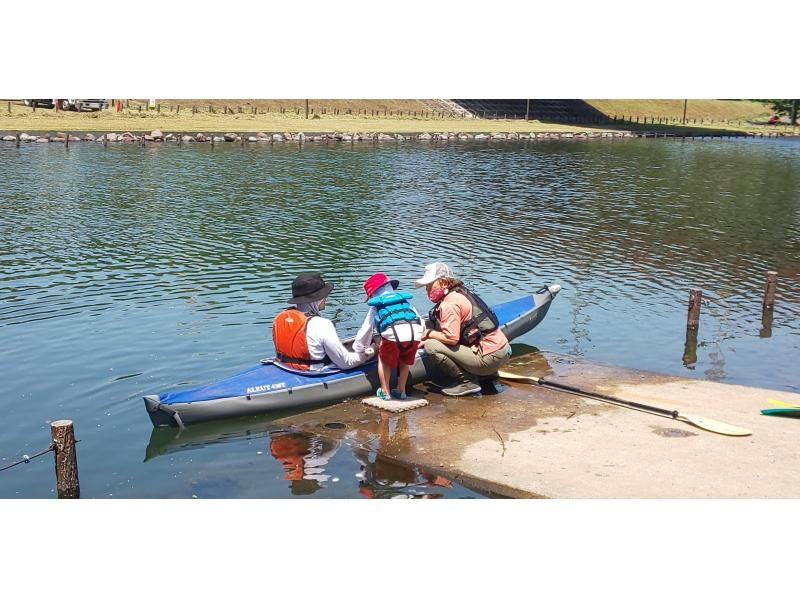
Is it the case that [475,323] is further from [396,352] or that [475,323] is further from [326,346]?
[326,346]

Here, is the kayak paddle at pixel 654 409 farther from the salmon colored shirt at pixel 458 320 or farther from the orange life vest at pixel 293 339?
the orange life vest at pixel 293 339

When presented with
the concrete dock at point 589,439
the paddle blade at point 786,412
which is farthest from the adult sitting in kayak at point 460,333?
the paddle blade at point 786,412

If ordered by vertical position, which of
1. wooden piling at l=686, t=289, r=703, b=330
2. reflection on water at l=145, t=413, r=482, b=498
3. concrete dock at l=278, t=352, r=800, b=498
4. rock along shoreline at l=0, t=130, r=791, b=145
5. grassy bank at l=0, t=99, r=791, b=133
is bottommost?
reflection on water at l=145, t=413, r=482, b=498

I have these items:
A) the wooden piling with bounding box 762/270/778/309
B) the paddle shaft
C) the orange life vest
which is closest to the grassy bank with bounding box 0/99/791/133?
the wooden piling with bounding box 762/270/778/309

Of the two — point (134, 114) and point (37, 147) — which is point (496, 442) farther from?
point (134, 114)

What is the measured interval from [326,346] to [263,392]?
1.34m

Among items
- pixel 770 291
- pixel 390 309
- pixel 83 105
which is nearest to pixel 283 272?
pixel 390 309

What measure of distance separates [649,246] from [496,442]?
74.2 feet

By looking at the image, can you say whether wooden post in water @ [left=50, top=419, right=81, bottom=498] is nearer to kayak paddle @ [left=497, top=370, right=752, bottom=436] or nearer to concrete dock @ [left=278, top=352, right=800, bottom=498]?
concrete dock @ [left=278, top=352, right=800, bottom=498]

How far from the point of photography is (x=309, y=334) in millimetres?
15750

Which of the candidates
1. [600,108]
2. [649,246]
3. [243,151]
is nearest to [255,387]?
[649,246]

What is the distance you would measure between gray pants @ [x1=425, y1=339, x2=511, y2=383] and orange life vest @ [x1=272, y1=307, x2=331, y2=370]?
1.91 metres

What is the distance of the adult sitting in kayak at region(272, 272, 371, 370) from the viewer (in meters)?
15.4

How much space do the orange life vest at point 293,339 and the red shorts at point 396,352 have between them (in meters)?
1.10
